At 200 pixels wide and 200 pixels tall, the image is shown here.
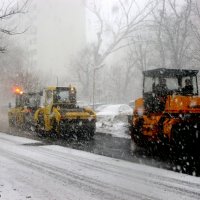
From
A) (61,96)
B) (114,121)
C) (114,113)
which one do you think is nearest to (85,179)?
(61,96)

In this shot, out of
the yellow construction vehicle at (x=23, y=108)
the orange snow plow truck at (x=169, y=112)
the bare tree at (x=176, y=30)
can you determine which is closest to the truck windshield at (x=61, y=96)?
the yellow construction vehicle at (x=23, y=108)

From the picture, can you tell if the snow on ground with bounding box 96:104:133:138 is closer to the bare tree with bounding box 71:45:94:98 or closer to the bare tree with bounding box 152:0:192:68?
the bare tree with bounding box 152:0:192:68

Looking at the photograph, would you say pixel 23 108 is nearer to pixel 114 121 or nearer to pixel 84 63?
pixel 114 121

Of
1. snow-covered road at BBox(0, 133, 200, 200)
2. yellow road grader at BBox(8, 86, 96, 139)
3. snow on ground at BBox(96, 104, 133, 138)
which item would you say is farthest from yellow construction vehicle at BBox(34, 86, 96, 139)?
snow-covered road at BBox(0, 133, 200, 200)

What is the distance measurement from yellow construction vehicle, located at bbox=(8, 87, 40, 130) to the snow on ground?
152 inches

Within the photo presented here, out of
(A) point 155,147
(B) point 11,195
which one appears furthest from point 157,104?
(B) point 11,195

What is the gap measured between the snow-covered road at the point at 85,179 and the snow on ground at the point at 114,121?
740 centimetres

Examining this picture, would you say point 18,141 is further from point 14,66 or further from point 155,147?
point 14,66

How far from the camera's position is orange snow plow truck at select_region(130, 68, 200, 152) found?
477 inches

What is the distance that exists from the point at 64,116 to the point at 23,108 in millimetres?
6604

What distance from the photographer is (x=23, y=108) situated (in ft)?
77.6

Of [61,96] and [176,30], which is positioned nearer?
[61,96]

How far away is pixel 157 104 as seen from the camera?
13.4m

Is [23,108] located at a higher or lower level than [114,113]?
higher
